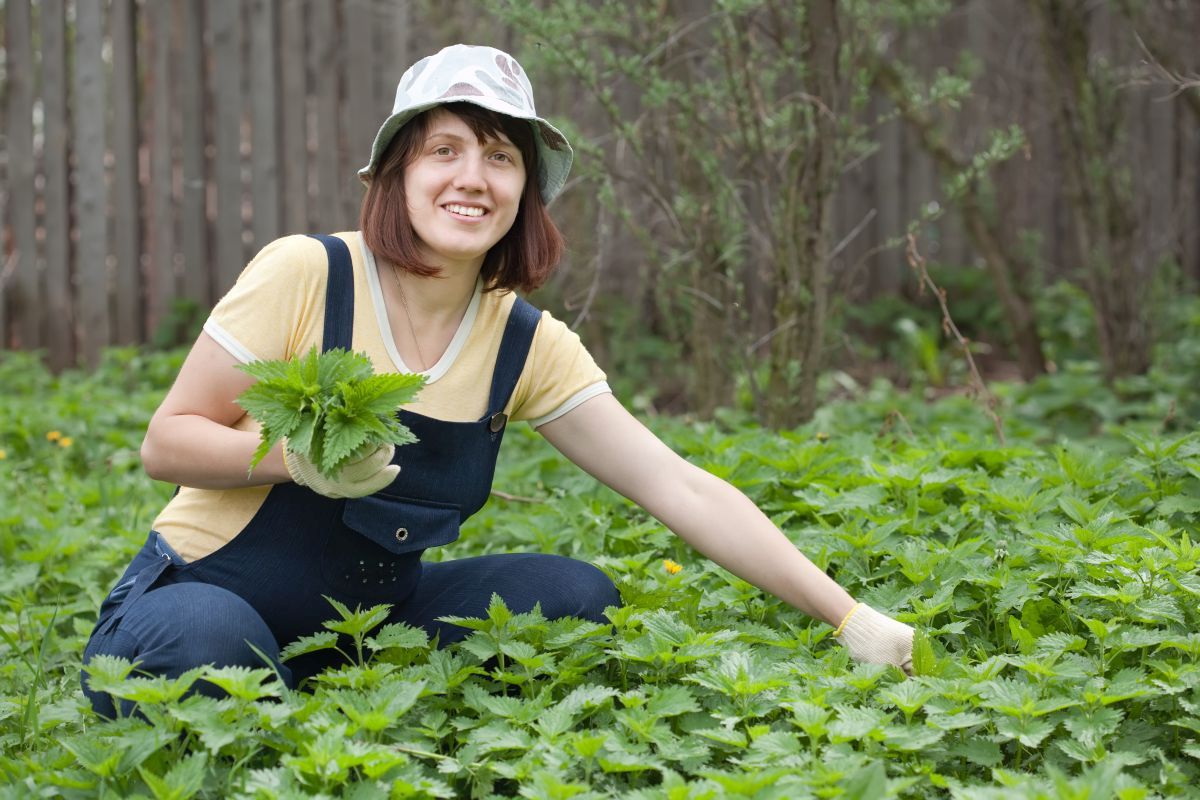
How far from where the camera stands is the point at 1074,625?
2.48 metres

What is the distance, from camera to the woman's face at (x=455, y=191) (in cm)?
247

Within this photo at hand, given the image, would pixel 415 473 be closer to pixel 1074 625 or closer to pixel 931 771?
pixel 931 771

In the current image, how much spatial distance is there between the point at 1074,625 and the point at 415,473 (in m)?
1.25

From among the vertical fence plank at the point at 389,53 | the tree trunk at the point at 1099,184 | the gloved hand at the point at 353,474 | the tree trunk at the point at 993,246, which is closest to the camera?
the gloved hand at the point at 353,474

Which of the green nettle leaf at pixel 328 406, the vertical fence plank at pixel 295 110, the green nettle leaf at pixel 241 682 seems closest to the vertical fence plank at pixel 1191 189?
the vertical fence plank at pixel 295 110

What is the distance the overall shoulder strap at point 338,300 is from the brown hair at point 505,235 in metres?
0.08

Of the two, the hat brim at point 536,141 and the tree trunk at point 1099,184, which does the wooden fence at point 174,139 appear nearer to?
the tree trunk at point 1099,184

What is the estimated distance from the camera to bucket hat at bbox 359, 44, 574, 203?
7.99 feet

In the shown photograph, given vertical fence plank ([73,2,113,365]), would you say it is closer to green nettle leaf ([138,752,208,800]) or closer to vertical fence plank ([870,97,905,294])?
vertical fence plank ([870,97,905,294])

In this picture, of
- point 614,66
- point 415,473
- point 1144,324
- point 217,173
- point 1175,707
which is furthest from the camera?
point 217,173

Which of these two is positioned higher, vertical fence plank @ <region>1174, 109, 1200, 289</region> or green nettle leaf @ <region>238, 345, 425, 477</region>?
vertical fence plank @ <region>1174, 109, 1200, 289</region>

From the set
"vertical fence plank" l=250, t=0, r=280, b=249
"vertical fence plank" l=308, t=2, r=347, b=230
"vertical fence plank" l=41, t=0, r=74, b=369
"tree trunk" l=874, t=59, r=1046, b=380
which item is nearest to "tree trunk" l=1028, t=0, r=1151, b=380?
"tree trunk" l=874, t=59, r=1046, b=380

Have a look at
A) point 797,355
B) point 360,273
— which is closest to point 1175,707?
point 360,273

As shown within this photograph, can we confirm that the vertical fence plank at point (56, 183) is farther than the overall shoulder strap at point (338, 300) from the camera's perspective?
Yes
